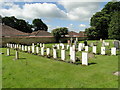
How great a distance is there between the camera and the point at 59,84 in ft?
14.8

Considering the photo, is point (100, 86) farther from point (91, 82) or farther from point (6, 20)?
point (6, 20)

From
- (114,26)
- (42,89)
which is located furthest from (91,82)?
(114,26)

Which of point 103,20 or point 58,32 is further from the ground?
point 103,20

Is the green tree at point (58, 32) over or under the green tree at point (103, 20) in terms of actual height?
under

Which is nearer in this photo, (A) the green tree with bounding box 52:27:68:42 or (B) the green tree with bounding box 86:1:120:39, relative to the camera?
(A) the green tree with bounding box 52:27:68:42

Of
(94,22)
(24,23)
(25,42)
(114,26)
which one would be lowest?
(25,42)

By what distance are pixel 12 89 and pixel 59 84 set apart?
167cm

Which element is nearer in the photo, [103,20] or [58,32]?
[58,32]

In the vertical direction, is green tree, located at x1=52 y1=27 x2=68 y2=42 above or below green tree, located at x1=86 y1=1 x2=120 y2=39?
below

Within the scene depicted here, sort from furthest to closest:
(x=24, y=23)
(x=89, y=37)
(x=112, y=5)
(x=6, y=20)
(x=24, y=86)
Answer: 1. (x=24, y=23)
2. (x=6, y=20)
3. (x=89, y=37)
4. (x=112, y=5)
5. (x=24, y=86)

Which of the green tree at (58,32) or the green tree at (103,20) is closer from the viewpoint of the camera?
the green tree at (58,32)

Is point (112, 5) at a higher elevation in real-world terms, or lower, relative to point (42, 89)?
higher

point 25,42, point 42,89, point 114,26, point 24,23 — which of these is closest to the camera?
point 42,89

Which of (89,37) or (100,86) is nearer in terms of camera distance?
(100,86)
